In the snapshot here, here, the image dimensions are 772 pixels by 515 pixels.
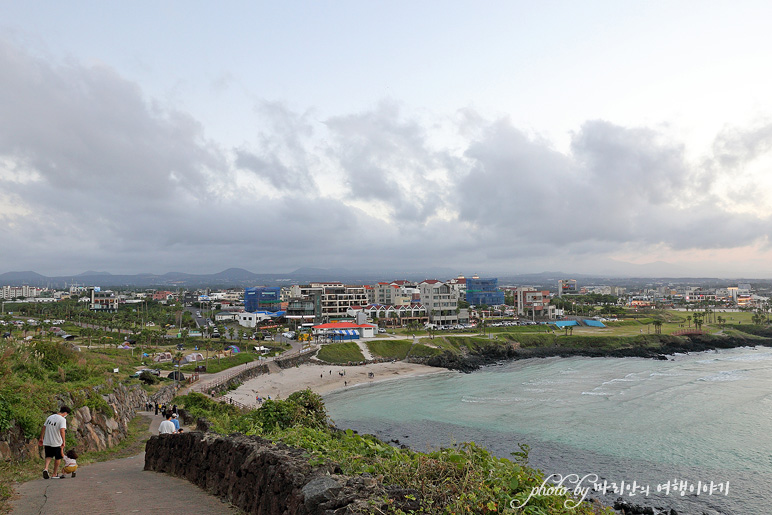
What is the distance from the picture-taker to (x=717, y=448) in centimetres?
2536

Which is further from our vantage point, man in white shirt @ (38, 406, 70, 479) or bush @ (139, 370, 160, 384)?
bush @ (139, 370, 160, 384)

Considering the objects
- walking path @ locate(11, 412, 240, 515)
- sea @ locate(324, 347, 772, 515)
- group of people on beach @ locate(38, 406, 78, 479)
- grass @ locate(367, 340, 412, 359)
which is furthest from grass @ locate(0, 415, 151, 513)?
grass @ locate(367, 340, 412, 359)

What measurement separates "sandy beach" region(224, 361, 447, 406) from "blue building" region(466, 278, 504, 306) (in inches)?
2780

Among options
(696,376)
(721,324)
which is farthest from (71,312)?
(721,324)

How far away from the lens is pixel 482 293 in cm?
12694

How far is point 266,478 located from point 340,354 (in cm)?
5303

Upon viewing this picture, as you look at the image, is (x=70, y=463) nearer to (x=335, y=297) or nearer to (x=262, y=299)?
(x=335, y=297)

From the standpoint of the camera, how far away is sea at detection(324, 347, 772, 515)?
2088cm

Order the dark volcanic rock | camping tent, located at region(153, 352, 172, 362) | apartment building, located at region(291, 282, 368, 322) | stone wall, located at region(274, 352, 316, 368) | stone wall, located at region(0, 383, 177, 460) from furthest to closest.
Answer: apartment building, located at region(291, 282, 368, 322)
the dark volcanic rock
stone wall, located at region(274, 352, 316, 368)
camping tent, located at region(153, 352, 172, 362)
stone wall, located at region(0, 383, 177, 460)

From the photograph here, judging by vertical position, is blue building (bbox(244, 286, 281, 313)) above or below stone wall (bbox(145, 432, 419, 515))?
below

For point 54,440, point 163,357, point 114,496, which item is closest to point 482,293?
point 163,357

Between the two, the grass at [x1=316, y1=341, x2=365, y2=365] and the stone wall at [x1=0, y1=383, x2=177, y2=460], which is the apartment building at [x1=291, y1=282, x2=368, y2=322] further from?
the stone wall at [x1=0, y1=383, x2=177, y2=460]

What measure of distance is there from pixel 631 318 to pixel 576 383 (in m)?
65.0

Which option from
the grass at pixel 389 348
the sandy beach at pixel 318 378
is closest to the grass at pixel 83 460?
the sandy beach at pixel 318 378
